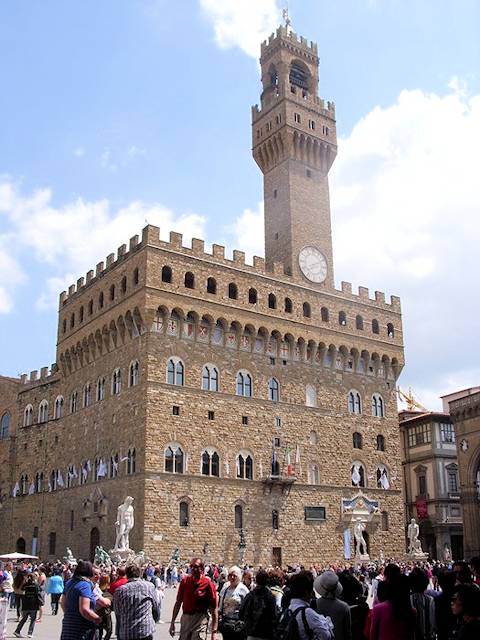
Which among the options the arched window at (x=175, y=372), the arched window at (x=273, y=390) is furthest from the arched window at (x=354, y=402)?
the arched window at (x=175, y=372)

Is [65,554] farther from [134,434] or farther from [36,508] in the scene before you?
[134,434]

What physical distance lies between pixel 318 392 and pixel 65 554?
16.4 metres

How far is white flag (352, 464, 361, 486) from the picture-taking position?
40.8 metres

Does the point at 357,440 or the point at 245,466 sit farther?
the point at 357,440

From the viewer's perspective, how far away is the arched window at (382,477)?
41812 mm

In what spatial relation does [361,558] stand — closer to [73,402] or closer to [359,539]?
[359,539]

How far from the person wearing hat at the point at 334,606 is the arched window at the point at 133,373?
94.9 feet

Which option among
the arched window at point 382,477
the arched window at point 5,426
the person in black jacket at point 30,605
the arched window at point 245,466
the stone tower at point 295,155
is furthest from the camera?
the arched window at point 5,426

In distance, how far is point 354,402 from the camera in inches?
1666

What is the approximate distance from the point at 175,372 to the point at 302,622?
2972 centimetres

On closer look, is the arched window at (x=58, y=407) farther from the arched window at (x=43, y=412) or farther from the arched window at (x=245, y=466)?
the arched window at (x=245, y=466)

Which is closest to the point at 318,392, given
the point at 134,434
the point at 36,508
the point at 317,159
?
the point at 134,434

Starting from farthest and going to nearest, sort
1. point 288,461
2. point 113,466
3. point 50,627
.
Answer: point 288,461
point 113,466
point 50,627

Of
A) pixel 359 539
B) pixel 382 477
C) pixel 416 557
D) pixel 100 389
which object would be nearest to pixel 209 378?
pixel 100 389
